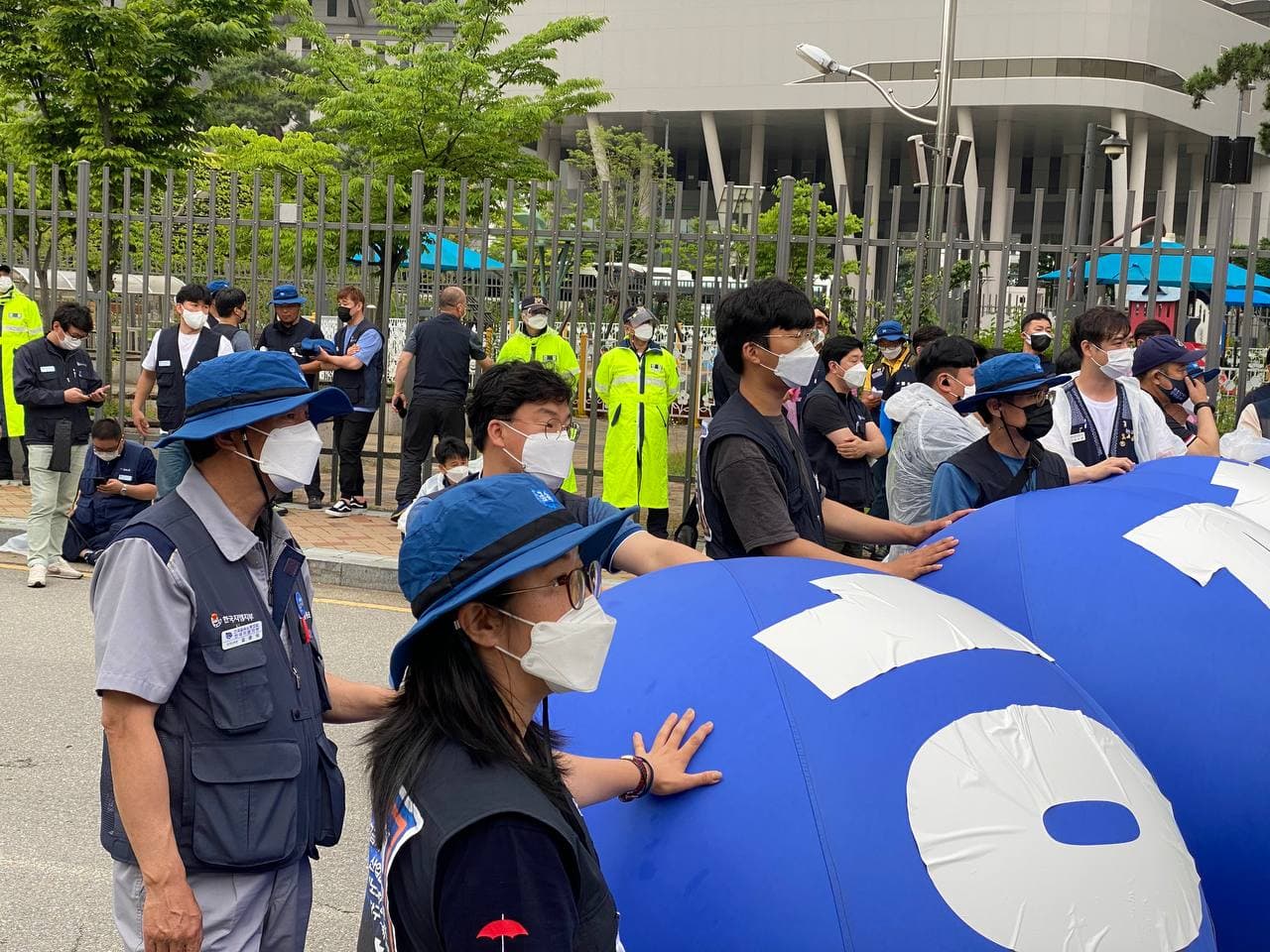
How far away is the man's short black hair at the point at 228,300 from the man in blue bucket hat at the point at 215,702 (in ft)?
28.5

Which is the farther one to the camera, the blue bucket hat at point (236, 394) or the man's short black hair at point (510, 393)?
the man's short black hair at point (510, 393)

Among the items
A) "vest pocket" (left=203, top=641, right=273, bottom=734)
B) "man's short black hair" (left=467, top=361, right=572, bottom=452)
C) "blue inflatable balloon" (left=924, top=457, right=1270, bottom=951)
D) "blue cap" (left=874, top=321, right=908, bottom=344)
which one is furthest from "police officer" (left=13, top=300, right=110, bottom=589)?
"blue inflatable balloon" (left=924, top=457, right=1270, bottom=951)

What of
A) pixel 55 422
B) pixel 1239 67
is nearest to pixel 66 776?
pixel 55 422

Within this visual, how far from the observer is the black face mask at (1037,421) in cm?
482

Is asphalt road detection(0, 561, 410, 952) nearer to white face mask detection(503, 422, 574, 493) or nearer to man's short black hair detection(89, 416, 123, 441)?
man's short black hair detection(89, 416, 123, 441)

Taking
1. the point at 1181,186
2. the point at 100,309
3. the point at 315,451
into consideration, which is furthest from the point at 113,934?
the point at 1181,186

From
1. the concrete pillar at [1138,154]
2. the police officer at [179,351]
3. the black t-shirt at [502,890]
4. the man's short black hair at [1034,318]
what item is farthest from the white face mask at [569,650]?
the concrete pillar at [1138,154]

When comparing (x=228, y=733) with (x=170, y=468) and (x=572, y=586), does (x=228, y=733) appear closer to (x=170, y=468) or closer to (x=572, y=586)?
(x=572, y=586)

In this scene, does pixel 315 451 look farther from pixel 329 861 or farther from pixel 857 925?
pixel 329 861

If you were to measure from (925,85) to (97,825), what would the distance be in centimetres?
5059

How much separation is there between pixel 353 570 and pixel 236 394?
725 cm

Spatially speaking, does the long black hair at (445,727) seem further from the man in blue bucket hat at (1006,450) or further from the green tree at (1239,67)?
the green tree at (1239,67)

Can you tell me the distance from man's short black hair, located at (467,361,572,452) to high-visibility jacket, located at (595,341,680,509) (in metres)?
6.23

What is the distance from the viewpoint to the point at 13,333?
12.8 m
